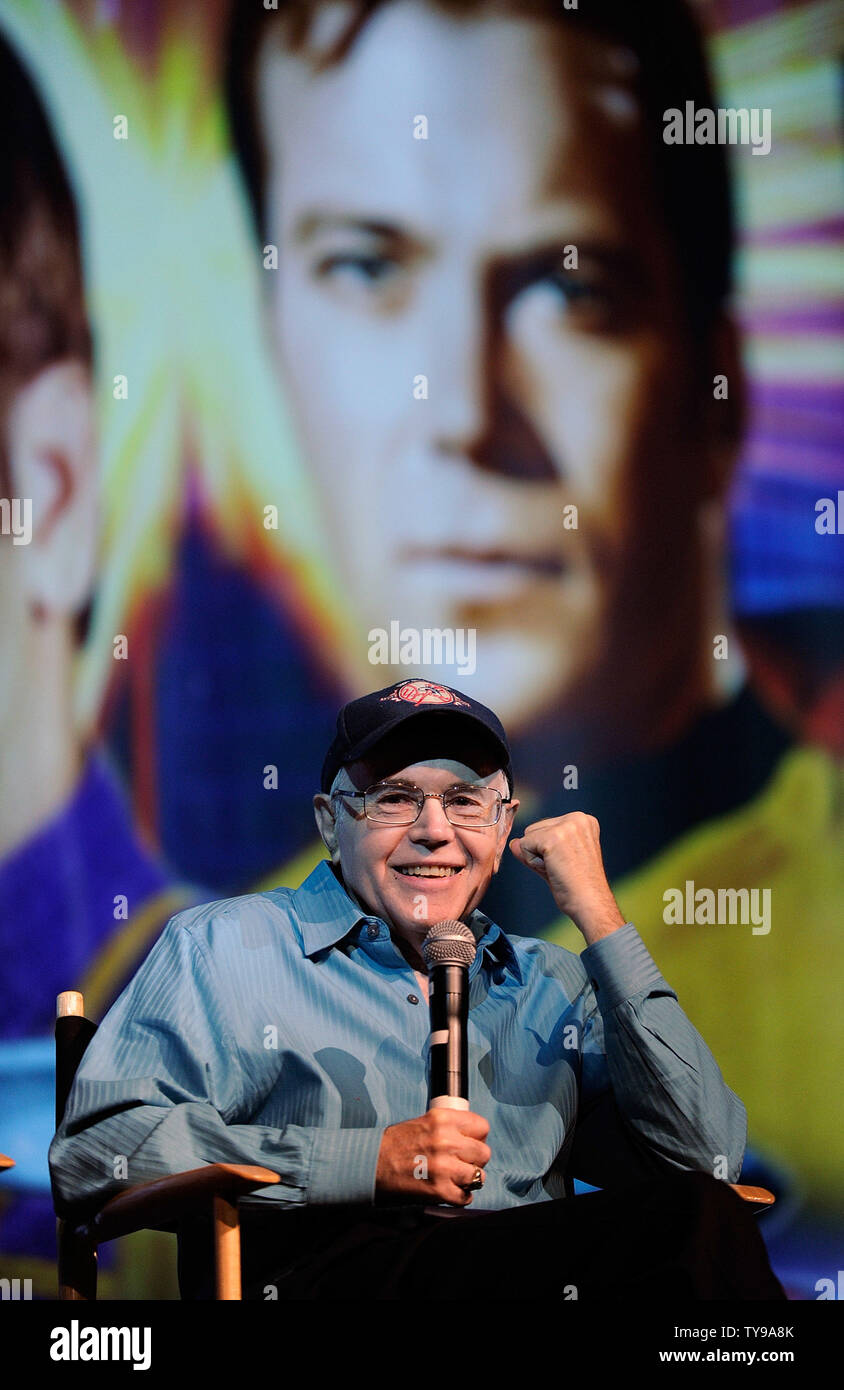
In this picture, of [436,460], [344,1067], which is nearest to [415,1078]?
[344,1067]

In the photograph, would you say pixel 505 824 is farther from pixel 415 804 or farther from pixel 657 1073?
pixel 657 1073

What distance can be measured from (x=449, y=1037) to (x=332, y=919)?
541 millimetres

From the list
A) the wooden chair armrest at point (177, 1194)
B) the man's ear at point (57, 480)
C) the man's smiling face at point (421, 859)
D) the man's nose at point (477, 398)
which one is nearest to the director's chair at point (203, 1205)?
the wooden chair armrest at point (177, 1194)

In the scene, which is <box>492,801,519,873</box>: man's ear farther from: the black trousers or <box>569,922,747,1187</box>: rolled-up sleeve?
the black trousers

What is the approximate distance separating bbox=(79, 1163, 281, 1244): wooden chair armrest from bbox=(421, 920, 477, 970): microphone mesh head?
1.28ft

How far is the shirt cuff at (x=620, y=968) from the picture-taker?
267 centimetres

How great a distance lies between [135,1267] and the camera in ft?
11.8

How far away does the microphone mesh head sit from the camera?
2.35 meters

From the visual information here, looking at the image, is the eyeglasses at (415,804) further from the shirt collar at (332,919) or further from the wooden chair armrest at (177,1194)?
the wooden chair armrest at (177,1194)

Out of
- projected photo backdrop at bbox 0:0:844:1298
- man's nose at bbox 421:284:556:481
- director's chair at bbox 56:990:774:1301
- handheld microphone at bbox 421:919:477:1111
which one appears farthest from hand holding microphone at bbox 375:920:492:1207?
man's nose at bbox 421:284:556:481

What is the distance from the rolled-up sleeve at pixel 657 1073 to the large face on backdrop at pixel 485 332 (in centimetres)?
116

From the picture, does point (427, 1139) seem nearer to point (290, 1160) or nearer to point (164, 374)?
point (290, 1160)

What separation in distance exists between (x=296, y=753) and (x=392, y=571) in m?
0.49
